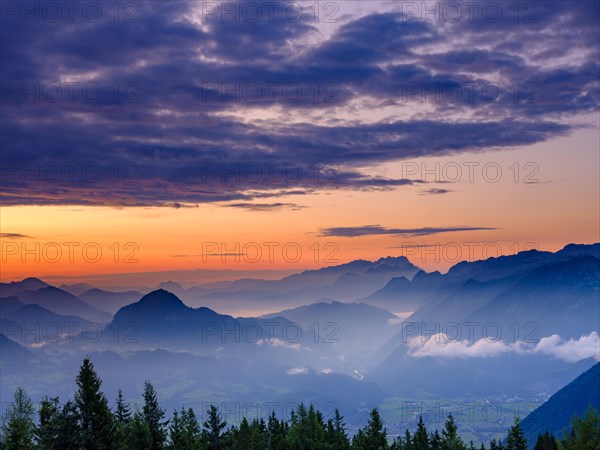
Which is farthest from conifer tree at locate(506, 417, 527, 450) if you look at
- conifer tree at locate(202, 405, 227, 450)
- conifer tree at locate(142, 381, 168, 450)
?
conifer tree at locate(142, 381, 168, 450)

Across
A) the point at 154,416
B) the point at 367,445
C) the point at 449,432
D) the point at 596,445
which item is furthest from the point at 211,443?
the point at 596,445

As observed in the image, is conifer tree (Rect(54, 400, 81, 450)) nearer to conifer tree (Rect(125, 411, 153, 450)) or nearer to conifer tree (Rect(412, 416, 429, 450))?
conifer tree (Rect(125, 411, 153, 450))

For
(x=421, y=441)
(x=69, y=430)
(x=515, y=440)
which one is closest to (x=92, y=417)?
(x=69, y=430)

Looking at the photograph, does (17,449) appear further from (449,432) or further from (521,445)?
(521,445)

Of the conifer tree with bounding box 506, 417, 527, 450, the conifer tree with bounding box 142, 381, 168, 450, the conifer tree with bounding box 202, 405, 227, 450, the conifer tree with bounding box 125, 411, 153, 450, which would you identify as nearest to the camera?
the conifer tree with bounding box 125, 411, 153, 450

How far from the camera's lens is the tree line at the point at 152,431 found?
57031 millimetres

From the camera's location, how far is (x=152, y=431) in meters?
79.2

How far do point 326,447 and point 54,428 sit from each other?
172 feet

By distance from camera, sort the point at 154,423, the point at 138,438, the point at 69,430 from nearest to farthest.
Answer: the point at 69,430
the point at 138,438
the point at 154,423

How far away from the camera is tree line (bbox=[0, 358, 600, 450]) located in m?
57.0

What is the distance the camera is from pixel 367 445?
80875 millimetres

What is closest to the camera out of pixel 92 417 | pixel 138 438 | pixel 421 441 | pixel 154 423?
pixel 92 417

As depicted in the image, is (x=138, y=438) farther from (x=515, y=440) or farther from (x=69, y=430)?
(x=515, y=440)

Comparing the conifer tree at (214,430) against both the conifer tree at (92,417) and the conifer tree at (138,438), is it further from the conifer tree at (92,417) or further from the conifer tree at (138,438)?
the conifer tree at (92,417)
